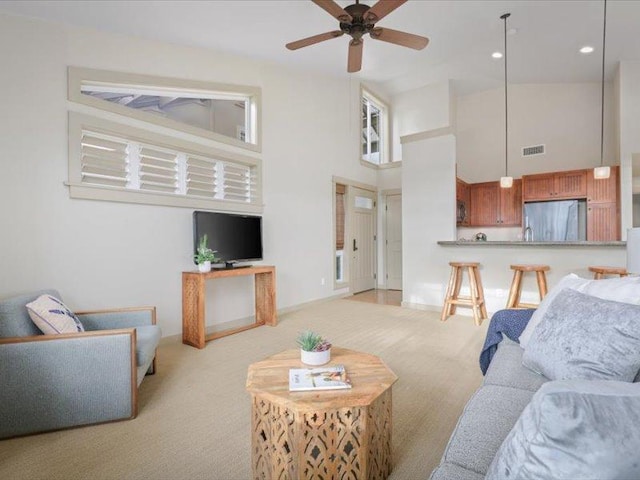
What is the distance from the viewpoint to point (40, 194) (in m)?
2.79

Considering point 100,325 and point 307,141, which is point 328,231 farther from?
point 100,325

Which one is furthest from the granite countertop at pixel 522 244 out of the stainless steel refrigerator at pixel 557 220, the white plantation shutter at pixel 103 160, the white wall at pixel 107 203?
the white plantation shutter at pixel 103 160

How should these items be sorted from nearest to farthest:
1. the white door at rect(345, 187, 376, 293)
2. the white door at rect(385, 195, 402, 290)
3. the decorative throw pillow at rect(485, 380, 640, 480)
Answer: the decorative throw pillow at rect(485, 380, 640, 480) < the white door at rect(345, 187, 376, 293) < the white door at rect(385, 195, 402, 290)

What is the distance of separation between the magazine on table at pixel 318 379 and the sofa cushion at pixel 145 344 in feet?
3.90

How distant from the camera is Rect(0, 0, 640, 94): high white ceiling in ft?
10.1

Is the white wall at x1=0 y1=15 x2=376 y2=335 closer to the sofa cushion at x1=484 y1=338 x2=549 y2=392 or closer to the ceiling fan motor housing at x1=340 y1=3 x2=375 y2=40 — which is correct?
the ceiling fan motor housing at x1=340 y1=3 x2=375 y2=40

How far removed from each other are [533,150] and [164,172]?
656cm

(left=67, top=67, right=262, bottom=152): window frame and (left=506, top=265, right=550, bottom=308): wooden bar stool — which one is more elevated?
(left=67, top=67, right=262, bottom=152): window frame

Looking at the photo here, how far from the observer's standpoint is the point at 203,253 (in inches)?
138

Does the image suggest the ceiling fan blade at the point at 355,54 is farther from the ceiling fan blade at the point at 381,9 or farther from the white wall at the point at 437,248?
the white wall at the point at 437,248

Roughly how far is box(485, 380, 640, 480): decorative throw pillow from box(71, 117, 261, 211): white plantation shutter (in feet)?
11.6

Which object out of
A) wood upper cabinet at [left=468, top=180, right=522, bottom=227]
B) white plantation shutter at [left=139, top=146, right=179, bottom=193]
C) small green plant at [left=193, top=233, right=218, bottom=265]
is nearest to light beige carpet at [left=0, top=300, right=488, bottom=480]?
small green plant at [left=193, top=233, right=218, bottom=265]

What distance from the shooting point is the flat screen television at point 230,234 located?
368 cm

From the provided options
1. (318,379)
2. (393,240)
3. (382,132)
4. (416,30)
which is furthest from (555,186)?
(318,379)
